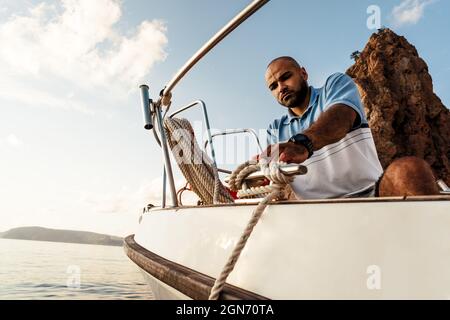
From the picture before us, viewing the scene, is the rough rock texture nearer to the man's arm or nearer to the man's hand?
the man's arm

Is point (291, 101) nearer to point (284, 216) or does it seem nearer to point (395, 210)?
point (284, 216)

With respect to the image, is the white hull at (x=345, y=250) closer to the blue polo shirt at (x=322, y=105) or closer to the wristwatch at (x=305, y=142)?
the wristwatch at (x=305, y=142)

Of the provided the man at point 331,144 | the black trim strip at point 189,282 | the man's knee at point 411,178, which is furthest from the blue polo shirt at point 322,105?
the black trim strip at point 189,282

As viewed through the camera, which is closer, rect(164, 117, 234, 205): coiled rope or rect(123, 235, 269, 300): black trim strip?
rect(123, 235, 269, 300): black trim strip

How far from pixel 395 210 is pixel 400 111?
38422 mm

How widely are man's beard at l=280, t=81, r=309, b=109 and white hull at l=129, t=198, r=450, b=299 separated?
0.99 m

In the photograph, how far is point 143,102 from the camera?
7.80 feet

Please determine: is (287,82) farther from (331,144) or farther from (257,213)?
(257,213)

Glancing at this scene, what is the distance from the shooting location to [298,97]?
1.94m

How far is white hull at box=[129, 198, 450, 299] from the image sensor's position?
74 centimetres

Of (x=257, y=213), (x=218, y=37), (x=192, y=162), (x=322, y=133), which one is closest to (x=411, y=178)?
(x=322, y=133)

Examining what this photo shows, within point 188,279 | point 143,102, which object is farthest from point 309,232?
point 143,102

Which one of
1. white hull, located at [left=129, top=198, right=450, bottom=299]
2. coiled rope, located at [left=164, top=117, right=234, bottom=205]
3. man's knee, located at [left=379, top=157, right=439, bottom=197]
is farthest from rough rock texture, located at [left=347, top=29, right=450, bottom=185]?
white hull, located at [left=129, top=198, right=450, bottom=299]
